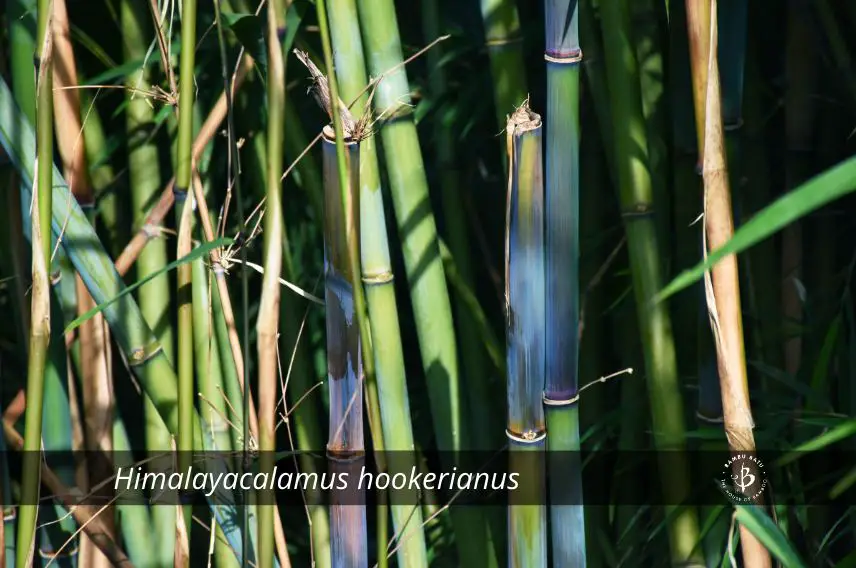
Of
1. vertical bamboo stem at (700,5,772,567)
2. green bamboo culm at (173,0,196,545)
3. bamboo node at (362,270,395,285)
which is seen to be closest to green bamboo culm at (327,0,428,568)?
bamboo node at (362,270,395,285)

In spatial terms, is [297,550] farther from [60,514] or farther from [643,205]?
[643,205]

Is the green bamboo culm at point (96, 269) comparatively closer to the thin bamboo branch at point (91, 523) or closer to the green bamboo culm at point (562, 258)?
the thin bamboo branch at point (91, 523)

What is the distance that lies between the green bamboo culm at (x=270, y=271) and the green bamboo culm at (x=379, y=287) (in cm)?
7

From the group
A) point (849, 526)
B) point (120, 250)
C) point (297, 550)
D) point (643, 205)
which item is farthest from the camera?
point (297, 550)

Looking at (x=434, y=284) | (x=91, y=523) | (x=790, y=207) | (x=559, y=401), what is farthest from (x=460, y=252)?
(x=790, y=207)

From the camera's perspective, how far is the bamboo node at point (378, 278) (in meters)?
0.59

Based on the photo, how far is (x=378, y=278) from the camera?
59cm

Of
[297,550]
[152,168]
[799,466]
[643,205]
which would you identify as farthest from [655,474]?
[152,168]

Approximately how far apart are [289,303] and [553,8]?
401 millimetres

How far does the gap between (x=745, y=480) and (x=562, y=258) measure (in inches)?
7.8

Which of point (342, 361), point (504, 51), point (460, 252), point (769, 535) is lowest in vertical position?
point (769, 535)

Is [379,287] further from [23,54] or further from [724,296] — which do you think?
[23,54]

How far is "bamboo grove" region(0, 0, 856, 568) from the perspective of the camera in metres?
0.50

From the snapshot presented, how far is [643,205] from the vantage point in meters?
0.65
